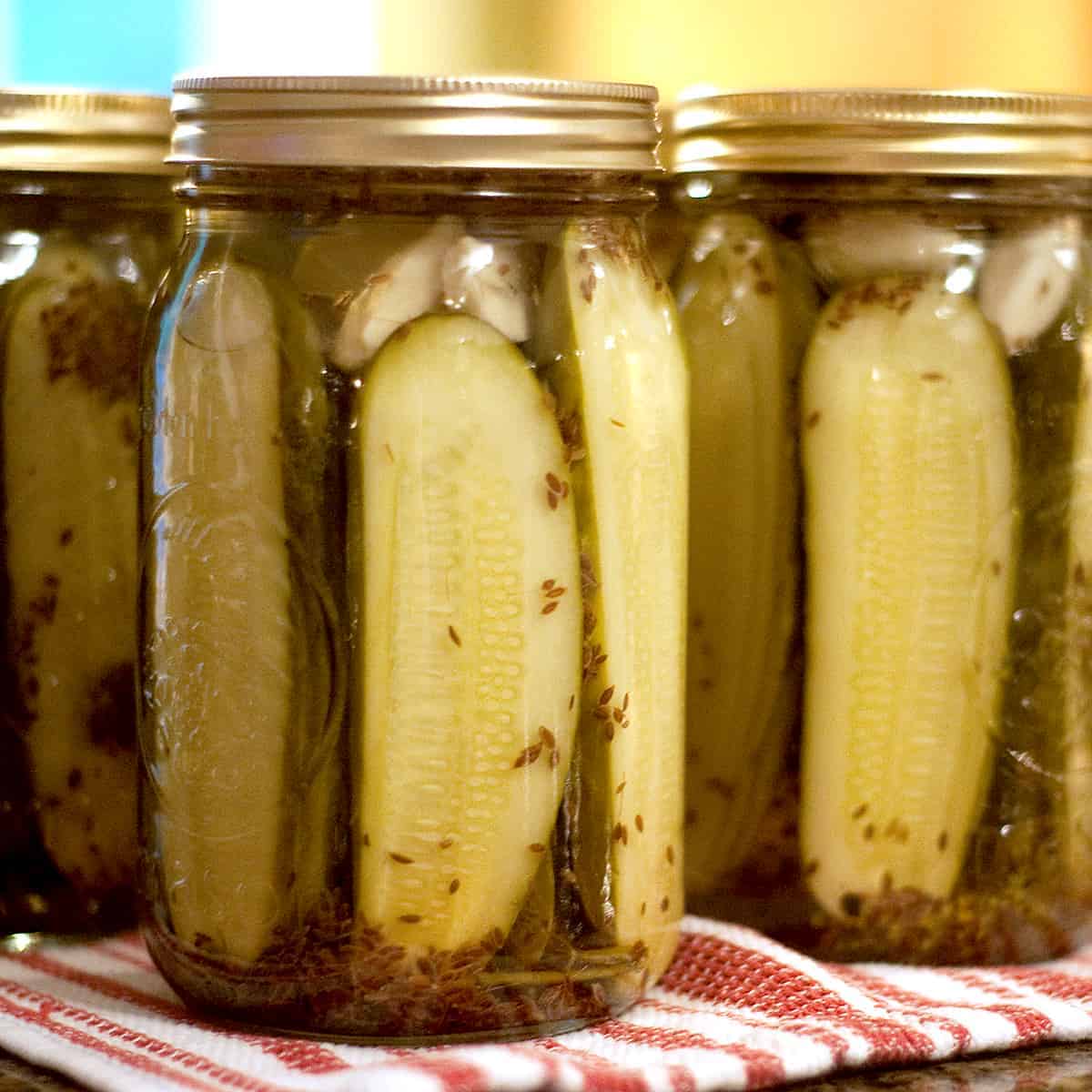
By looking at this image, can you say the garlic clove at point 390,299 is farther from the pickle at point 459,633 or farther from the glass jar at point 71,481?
the glass jar at point 71,481

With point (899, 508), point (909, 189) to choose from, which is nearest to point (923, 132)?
point (909, 189)

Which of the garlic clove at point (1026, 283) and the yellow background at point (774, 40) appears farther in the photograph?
the yellow background at point (774, 40)

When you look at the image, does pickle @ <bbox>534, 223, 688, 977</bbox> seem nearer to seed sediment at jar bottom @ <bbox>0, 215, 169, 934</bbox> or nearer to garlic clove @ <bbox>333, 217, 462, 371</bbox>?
garlic clove @ <bbox>333, 217, 462, 371</bbox>

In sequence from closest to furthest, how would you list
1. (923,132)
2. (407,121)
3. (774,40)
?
(407,121), (923,132), (774,40)

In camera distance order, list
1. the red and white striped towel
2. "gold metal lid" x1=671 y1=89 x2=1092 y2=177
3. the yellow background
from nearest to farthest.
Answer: the red and white striped towel → "gold metal lid" x1=671 y1=89 x2=1092 y2=177 → the yellow background

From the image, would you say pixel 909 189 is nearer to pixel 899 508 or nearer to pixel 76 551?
pixel 899 508

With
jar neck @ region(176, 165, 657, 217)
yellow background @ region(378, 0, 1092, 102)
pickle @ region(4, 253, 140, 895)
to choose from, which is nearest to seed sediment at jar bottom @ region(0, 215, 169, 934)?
pickle @ region(4, 253, 140, 895)

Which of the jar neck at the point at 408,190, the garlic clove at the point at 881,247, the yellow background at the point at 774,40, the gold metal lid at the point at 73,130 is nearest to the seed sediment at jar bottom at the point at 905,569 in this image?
the garlic clove at the point at 881,247
